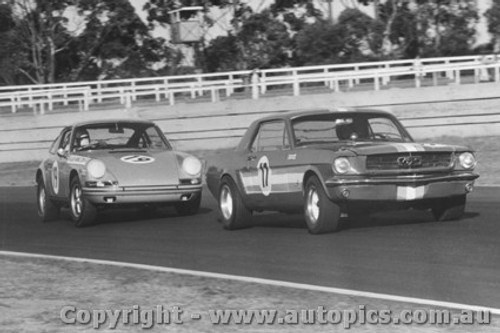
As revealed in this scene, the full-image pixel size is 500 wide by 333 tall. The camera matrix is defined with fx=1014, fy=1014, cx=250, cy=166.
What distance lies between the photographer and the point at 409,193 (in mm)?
10609

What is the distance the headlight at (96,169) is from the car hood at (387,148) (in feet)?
11.9

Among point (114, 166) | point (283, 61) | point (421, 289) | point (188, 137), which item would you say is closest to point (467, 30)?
point (283, 61)

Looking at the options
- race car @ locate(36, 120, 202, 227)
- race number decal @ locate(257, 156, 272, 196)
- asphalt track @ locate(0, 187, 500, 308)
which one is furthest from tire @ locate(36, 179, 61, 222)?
race number decal @ locate(257, 156, 272, 196)

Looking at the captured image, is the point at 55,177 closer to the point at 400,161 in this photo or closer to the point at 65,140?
the point at 65,140

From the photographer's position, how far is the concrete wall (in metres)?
24.9

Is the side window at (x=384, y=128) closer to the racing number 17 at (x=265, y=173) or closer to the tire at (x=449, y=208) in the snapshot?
the tire at (x=449, y=208)

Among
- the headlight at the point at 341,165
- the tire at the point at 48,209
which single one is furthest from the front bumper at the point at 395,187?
the tire at the point at 48,209

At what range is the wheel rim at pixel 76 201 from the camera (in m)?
13.5

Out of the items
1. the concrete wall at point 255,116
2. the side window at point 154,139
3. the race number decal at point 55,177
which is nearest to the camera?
the race number decal at point 55,177

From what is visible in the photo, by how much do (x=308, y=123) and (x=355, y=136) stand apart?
22.2 inches

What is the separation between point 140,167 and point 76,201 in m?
1.02

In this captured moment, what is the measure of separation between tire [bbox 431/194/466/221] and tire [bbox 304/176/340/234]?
49.9 inches

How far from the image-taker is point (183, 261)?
32.0ft

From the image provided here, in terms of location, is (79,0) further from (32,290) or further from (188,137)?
(32,290)
